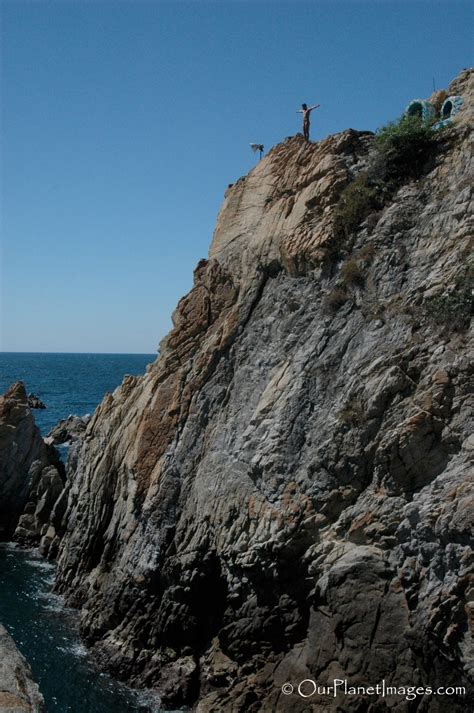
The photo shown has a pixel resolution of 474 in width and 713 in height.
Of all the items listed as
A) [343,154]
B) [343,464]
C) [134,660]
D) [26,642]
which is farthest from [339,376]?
[26,642]

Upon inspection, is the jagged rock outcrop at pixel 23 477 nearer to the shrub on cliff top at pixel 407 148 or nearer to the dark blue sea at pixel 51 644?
the dark blue sea at pixel 51 644

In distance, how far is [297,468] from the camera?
1770 centimetres

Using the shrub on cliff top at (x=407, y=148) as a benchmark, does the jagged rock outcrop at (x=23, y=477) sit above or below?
below

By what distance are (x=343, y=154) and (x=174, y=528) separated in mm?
15110

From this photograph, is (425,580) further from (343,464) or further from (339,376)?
(339,376)

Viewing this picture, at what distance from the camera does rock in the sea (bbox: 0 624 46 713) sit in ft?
14.8

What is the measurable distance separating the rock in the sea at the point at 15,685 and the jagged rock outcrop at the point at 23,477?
91.4ft

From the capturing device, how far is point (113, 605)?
811 inches

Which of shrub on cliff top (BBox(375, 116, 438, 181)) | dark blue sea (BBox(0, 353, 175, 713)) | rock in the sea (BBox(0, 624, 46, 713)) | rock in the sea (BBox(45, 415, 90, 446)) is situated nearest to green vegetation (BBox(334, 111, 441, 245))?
shrub on cliff top (BBox(375, 116, 438, 181))

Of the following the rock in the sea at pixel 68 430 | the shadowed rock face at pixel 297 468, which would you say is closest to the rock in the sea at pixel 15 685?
the shadowed rock face at pixel 297 468

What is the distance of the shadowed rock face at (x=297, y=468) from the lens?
14.7 meters

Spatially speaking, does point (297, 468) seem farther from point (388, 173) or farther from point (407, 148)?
point (407, 148)

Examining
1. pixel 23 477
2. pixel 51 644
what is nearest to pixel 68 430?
pixel 23 477

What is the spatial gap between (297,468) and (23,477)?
21.4 meters
